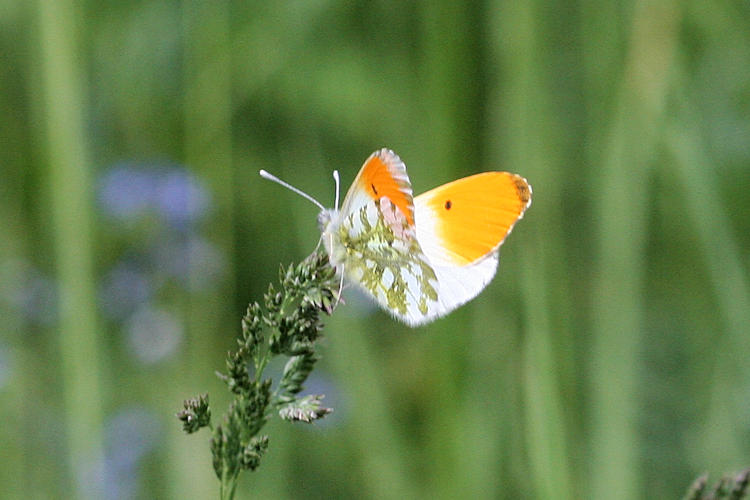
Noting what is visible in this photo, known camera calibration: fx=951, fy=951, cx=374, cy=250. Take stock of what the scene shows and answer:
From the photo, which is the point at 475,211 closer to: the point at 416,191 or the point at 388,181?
the point at 388,181

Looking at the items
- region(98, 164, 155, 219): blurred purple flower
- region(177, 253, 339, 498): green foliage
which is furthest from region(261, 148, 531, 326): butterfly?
region(98, 164, 155, 219): blurred purple flower

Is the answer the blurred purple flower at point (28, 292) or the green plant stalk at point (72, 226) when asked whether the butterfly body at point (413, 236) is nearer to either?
the green plant stalk at point (72, 226)

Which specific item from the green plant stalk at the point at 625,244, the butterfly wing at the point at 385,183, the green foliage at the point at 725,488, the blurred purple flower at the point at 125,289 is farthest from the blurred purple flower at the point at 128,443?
the green foliage at the point at 725,488

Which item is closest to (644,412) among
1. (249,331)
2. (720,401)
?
(720,401)

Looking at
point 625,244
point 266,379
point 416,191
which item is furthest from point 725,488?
point 416,191

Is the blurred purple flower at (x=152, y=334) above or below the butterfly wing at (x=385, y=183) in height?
below

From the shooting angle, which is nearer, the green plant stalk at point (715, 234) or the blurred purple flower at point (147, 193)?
the green plant stalk at point (715, 234)

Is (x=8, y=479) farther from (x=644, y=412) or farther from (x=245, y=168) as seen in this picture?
(x=644, y=412)
